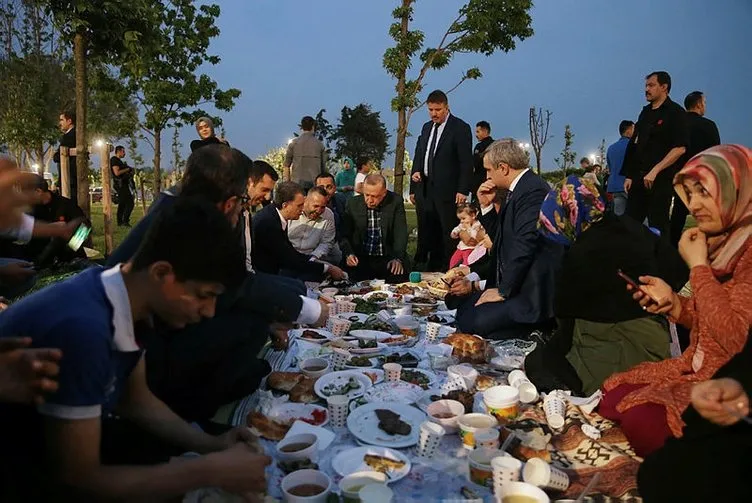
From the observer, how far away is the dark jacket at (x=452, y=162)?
779 cm

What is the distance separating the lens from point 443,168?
7902mm

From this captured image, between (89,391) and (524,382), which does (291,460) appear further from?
(524,382)

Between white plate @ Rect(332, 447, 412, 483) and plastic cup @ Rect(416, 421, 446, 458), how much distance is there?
0.35 ft

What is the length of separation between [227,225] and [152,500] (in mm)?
916

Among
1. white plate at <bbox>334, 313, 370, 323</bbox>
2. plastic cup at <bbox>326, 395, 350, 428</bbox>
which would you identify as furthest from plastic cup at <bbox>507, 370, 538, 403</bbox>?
white plate at <bbox>334, 313, 370, 323</bbox>

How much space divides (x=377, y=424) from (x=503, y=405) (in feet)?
2.35

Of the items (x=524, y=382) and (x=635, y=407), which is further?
(x=524, y=382)

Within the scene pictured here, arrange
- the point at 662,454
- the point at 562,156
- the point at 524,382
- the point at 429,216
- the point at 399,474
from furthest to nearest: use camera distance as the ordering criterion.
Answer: the point at 562,156
the point at 429,216
the point at 524,382
the point at 399,474
the point at 662,454

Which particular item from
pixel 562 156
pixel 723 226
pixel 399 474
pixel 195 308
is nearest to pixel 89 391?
pixel 195 308

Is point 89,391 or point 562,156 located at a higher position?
point 562,156

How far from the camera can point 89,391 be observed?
57.4 inches

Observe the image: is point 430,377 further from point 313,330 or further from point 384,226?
point 384,226

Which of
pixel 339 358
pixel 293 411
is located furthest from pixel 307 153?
pixel 293 411

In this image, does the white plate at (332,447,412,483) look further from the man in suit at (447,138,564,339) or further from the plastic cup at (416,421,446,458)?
the man in suit at (447,138,564,339)
